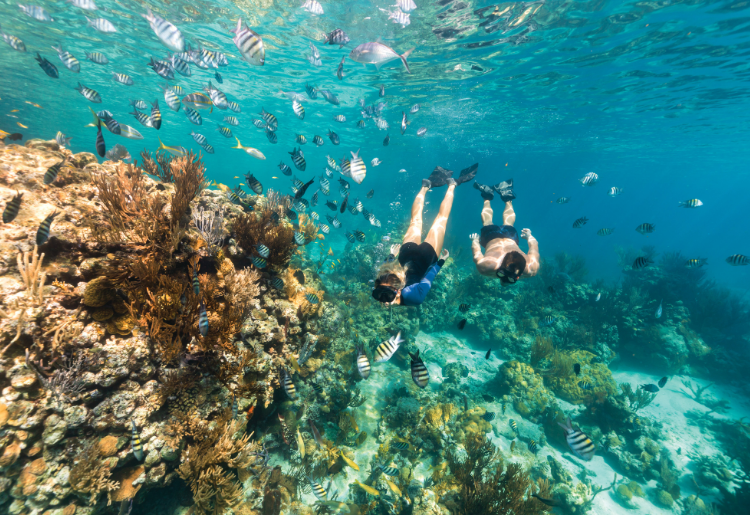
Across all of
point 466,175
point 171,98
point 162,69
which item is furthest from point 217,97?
point 466,175

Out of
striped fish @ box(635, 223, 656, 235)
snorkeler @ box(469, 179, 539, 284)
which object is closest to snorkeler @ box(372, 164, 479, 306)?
snorkeler @ box(469, 179, 539, 284)

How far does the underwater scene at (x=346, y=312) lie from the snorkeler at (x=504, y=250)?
0.21 ft

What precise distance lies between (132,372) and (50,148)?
539cm

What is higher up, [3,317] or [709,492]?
[3,317]

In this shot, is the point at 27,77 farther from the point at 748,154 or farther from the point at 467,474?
the point at 748,154

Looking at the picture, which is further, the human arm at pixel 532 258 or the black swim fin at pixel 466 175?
the black swim fin at pixel 466 175

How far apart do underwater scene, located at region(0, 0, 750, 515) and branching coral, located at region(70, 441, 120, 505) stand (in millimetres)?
19

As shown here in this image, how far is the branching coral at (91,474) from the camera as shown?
2.61m

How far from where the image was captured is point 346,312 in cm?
991

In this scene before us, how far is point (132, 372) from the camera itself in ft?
10.4

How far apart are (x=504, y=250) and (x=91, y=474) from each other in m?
6.85

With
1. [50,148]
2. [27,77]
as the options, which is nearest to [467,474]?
[50,148]

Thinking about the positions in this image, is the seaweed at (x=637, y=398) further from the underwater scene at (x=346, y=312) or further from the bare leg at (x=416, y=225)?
the bare leg at (x=416, y=225)

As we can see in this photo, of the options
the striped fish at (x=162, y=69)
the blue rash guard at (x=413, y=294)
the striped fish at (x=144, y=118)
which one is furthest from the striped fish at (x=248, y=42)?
the blue rash guard at (x=413, y=294)
